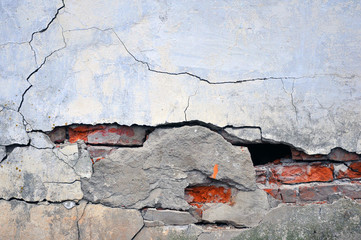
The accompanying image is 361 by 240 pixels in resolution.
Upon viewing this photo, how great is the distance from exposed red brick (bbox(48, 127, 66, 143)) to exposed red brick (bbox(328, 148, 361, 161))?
137 cm

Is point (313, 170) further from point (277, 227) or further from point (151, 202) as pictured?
point (151, 202)

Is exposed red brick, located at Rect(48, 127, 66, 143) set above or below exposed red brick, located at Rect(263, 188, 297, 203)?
above

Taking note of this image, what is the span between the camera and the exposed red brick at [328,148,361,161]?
1.79 meters

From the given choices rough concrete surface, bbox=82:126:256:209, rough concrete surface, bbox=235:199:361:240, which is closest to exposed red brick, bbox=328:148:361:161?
rough concrete surface, bbox=235:199:361:240

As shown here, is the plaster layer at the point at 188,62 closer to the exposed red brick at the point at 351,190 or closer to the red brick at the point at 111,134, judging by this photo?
the red brick at the point at 111,134

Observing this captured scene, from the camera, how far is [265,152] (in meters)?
2.00

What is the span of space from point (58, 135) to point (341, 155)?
4.78 ft

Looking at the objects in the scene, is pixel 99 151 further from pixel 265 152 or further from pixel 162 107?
pixel 265 152

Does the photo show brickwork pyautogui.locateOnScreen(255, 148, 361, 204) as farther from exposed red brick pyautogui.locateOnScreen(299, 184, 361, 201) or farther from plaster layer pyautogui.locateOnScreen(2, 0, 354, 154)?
plaster layer pyautogui.locateOnScreen(2, 0, 354, 154)

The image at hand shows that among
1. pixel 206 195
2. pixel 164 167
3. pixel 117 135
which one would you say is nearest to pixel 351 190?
pixel 206 195

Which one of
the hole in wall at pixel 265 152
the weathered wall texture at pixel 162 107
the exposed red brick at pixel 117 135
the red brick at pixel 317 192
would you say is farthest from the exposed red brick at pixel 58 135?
the red brick at pixel 317 192

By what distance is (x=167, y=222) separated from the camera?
1768 mm

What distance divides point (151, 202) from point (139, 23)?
2.94ft

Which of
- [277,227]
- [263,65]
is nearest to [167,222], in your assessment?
[277,227]
